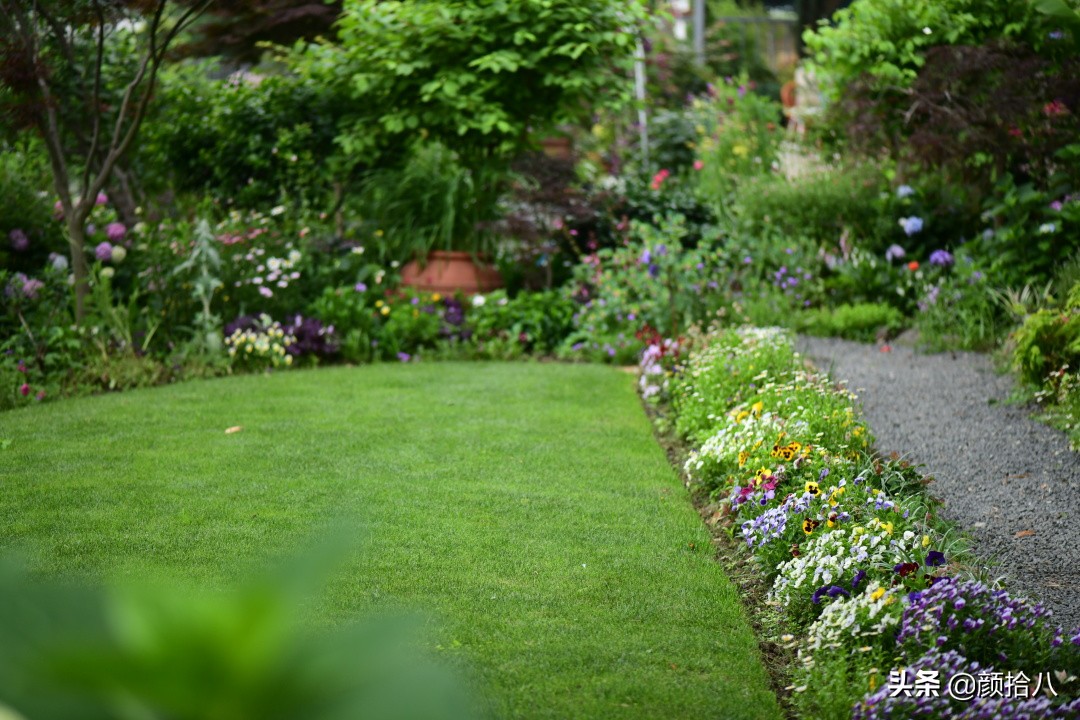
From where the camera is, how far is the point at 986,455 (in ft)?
14.6

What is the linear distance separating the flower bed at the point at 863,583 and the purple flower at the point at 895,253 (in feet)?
10.6

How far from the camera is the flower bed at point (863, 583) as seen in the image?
7.98 ft

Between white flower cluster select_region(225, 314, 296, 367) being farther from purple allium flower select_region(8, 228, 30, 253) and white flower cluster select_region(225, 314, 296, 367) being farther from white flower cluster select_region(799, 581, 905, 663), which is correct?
white flower cluster select_region(799, 581, 905, 663)

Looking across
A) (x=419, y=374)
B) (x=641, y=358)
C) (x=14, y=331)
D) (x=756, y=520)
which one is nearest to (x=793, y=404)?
(x=756, y=520)

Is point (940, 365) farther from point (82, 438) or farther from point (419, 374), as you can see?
point (82, 438)

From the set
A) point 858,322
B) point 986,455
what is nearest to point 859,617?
point 986,455

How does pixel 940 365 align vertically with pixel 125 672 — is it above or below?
below

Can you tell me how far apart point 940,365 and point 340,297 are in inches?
167

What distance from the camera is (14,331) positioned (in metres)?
6.70

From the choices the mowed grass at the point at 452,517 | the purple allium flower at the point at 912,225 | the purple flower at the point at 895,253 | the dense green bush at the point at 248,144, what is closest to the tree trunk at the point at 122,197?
the dense green bush at the point at 248,144

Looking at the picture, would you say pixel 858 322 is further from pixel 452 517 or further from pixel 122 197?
pixel 122 197

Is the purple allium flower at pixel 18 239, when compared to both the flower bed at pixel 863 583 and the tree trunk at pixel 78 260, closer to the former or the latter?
the tree trunk at pixel 78 260

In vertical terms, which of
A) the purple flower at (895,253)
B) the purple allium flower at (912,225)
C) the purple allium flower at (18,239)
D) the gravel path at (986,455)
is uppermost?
the purple allium flower at (18,239)

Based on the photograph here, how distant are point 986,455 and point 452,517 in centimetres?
232
